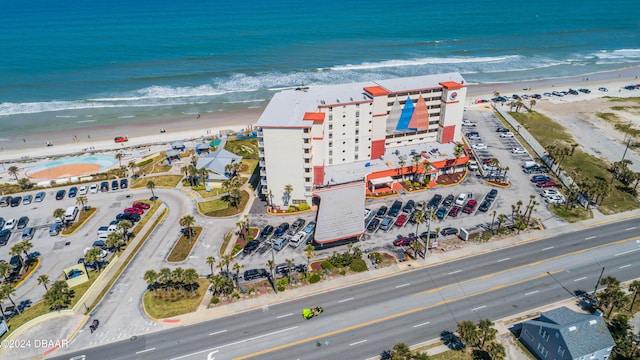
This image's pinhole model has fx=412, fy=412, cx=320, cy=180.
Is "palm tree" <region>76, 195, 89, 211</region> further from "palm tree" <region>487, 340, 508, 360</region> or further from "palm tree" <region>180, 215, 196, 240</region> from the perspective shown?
"palm tree" <region>487, 340, 508, 360</region>

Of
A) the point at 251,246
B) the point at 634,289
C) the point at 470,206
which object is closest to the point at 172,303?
the point at 251,246

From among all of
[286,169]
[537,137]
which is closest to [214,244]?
[286,169]

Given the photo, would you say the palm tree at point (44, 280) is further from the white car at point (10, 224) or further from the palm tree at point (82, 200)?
the palm tree at point (82, 200)

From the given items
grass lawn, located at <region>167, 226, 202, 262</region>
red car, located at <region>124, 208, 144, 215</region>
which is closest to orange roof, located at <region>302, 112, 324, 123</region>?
grass lawn, located at <region>167, 226, 202, 262</region>

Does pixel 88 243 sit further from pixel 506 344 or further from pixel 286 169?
pixel 506 344

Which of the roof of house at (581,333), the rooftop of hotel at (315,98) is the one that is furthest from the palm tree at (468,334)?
the rooftop of hotel at (315,98)

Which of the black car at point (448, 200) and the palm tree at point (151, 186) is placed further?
the palm tree at point (151, 186)
